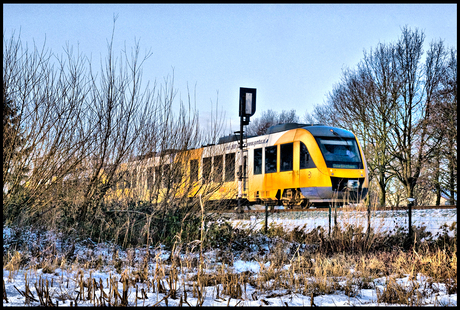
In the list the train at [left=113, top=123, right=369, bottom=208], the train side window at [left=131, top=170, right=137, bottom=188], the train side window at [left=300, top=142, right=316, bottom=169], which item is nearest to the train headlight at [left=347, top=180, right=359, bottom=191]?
the train at [left=113, top=123, right=369, bottom=208]

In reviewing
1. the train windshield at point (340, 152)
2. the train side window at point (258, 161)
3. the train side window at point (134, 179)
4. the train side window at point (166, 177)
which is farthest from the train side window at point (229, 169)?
the train side window at point (258, 161)

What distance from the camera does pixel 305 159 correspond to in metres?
16.2

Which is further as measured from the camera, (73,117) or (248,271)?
(73,117)

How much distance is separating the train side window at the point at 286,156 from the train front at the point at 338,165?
2.98 ft

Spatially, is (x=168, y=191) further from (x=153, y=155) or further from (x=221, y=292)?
(x=221, y=292)

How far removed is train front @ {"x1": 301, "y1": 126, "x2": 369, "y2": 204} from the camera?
1572 cm

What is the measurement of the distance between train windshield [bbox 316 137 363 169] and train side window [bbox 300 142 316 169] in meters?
0.47

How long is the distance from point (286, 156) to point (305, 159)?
2.90 ft

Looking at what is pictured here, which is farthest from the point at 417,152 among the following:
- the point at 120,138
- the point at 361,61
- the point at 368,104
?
A: the point at 120,138

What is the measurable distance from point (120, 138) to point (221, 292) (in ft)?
13.9

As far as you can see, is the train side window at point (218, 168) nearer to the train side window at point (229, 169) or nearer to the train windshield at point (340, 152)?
the train side window at point (229, 169)

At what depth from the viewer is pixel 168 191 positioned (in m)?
9.34

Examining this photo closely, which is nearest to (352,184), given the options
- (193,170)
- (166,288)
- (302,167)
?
(302,167)

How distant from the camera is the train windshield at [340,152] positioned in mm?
15953
